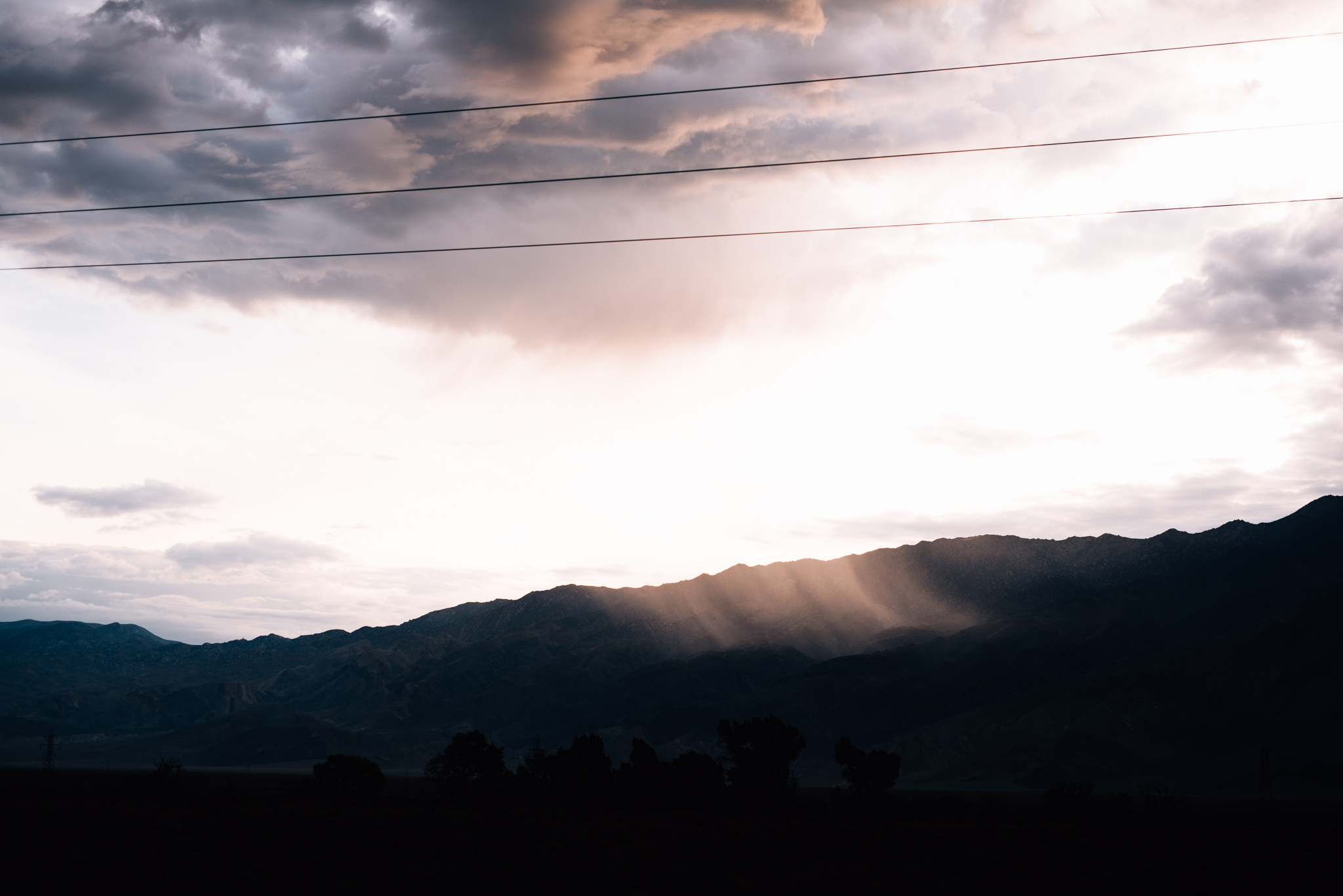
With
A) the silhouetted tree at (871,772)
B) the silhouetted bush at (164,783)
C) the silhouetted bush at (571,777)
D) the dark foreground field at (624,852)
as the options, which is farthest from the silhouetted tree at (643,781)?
the silhouetted bush at (164,783)

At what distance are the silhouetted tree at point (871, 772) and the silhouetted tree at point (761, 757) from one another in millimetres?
5546

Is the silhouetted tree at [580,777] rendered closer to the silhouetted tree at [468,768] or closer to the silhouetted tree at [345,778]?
the silhouetted tree at [468,768]

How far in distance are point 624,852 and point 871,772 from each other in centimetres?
5788

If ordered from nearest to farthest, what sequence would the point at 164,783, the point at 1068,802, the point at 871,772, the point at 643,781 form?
the point at 164,783 → the point at 1068,802 → the point at 643,781 → the point at 871,772

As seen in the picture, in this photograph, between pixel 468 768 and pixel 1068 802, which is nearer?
pixel 1068 802

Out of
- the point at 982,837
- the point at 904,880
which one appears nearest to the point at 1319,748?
the point at 982,837

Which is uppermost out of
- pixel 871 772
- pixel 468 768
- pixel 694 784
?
pixel 468 768

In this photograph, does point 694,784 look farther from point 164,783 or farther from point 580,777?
point 164,783

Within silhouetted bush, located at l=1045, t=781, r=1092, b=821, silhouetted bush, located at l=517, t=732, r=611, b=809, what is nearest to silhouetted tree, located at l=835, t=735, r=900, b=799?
silhouetted bush, located at l=1045, t=781, r=1092, b=821

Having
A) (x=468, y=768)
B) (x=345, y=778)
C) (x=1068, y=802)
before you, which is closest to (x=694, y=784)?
(x=468, y=768)

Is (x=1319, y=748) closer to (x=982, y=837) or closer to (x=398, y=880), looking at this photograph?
(x=982, y=837)

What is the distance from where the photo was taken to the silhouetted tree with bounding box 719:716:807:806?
3388 inches

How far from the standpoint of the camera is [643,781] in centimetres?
7938

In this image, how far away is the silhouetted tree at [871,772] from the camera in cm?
8975
